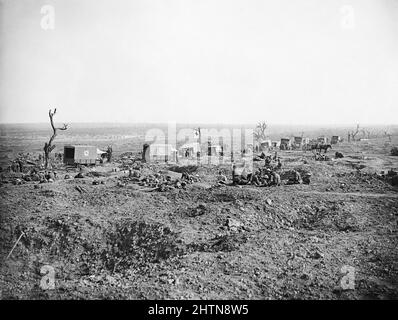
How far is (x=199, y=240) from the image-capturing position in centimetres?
912

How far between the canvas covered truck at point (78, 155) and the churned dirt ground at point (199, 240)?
390 cm

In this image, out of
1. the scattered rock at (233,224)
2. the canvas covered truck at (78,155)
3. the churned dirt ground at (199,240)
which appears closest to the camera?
the churned dirt ground at (199,240)

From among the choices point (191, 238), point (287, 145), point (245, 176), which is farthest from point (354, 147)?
point (191, 238)

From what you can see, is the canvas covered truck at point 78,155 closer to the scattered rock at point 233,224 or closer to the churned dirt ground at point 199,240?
the churned dirt ground at point 199,240

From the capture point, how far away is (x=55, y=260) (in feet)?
29.3

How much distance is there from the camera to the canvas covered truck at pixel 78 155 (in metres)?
17.3

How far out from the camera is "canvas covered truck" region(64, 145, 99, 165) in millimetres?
17297

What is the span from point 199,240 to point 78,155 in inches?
424

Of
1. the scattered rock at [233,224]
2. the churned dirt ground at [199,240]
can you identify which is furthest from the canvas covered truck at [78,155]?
the scattered rock at [233,224]

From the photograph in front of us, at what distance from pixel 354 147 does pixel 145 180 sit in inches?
811

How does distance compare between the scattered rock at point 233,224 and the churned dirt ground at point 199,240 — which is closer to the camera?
the churned dirt ground at point 199,240

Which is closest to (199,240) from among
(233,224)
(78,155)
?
(233,224)

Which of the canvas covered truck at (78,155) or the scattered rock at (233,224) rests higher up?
the canvas covered truck at (78,155)
